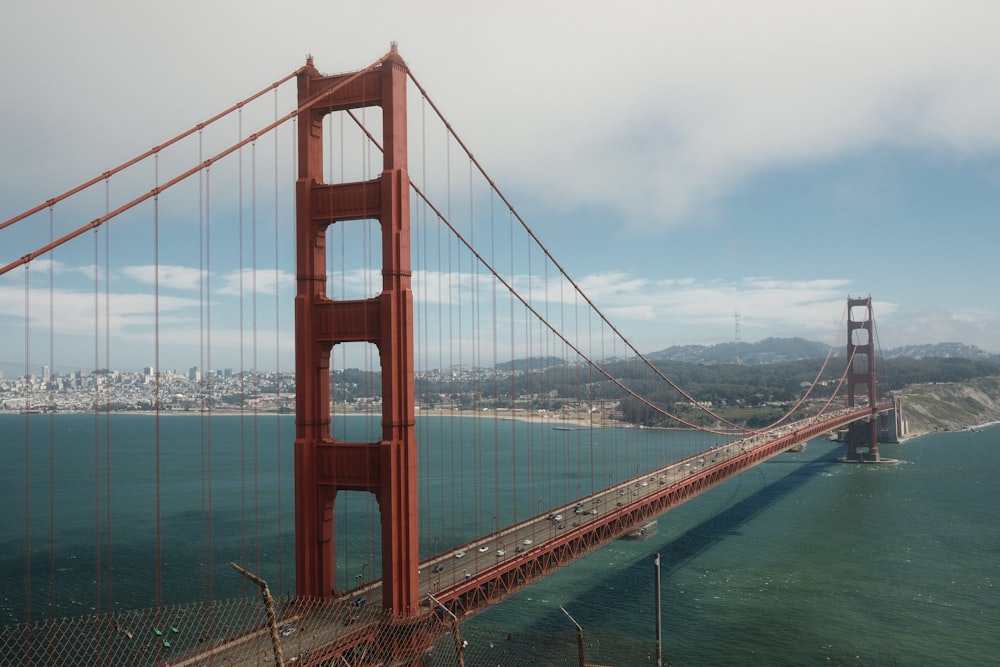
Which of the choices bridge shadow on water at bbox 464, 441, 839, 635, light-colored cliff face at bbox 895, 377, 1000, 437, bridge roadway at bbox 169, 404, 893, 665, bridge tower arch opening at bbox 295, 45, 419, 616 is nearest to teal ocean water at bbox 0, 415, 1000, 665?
bridge shadow on water at bbox 464, 441, 839, 635

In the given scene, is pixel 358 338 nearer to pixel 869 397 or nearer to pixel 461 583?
pixel 461 583

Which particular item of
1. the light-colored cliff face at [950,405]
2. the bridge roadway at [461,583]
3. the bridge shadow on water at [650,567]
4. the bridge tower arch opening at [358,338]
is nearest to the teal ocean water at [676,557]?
the bridge shadow on water at [650,567]

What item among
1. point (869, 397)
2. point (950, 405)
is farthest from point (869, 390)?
point (950, 405)

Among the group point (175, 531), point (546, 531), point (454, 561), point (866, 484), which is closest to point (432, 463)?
point (175, 531)

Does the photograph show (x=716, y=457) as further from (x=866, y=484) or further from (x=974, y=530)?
(x=866, y=484)

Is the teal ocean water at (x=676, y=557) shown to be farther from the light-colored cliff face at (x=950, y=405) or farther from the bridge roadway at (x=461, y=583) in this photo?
the light-colored cliff face at (x=950, y=405)

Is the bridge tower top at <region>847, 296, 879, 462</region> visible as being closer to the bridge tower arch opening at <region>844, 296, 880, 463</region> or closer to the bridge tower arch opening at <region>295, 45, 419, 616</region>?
the bridge tower arch opening at <region>844, 296, 880, 463</region>

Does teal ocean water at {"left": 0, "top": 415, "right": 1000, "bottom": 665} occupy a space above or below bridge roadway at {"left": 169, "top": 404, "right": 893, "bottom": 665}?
below
